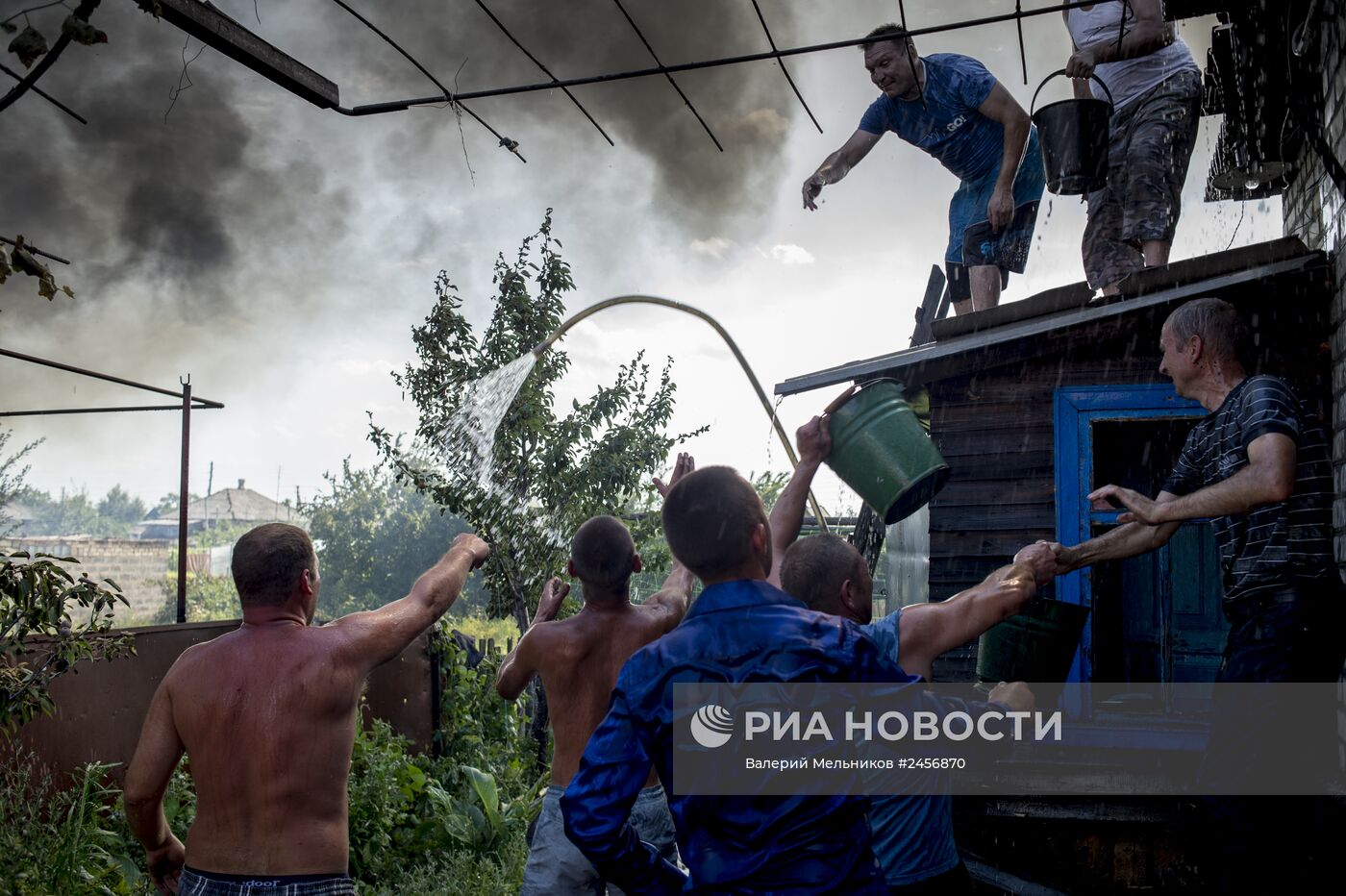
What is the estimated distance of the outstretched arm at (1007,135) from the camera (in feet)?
16.8

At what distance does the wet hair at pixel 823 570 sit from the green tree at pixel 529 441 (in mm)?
6719

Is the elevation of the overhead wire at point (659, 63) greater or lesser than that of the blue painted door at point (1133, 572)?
greater

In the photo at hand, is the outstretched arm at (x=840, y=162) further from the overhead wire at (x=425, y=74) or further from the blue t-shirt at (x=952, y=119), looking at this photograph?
the overhead wire at (x=425, y=74)

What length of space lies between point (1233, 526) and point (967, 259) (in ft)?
10.2

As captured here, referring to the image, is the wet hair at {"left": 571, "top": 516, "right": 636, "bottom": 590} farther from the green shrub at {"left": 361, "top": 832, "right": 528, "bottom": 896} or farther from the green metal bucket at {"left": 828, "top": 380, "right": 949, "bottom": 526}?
the green shrub at {"left": 361, "top": 832, "right": 528, "bottom": 896}

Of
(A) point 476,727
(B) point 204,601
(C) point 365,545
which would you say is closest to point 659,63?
(A) point 476,727

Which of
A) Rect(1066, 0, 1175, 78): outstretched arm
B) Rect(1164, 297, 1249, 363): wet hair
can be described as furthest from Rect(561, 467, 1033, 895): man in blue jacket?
Rect(1066, 0, 1175, 78): outstretched arm

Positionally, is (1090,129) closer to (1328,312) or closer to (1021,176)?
(1021,176)

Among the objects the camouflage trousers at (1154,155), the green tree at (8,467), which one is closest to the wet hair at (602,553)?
the camouflage trousers at (1154,155)

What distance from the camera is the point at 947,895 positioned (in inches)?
97.9

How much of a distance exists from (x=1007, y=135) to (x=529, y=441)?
5667 millimetres

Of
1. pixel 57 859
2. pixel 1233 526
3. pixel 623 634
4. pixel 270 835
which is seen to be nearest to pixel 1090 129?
pixel 1233 526

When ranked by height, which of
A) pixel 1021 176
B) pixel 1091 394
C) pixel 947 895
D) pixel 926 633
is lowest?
pixel 947 895

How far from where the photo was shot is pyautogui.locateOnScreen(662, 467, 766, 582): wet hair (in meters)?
1.83
